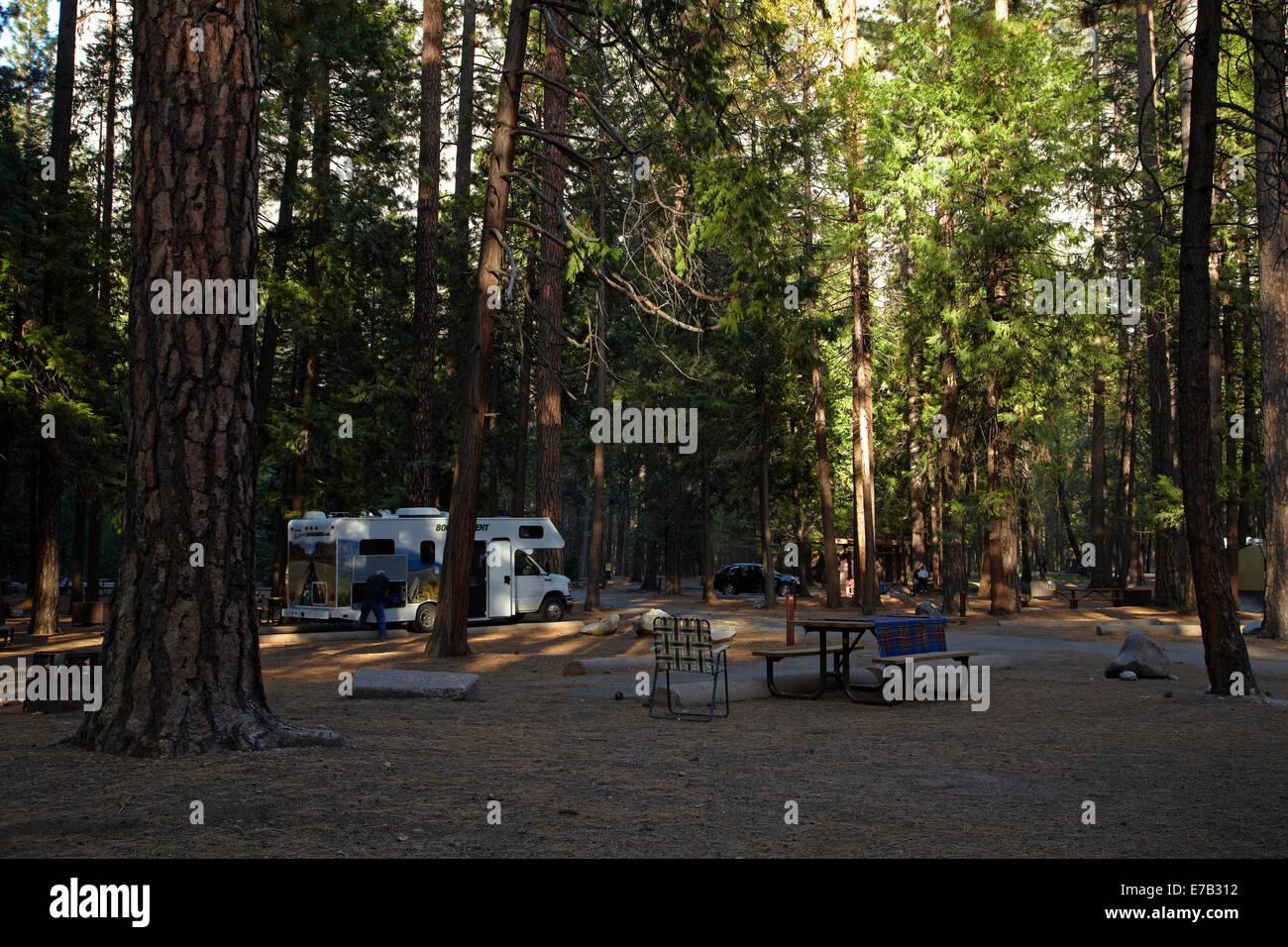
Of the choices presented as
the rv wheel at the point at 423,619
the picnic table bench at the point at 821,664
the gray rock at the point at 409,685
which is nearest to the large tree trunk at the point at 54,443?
the rv wheel at the point at 423,619

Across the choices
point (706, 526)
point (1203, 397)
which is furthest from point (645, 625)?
point (706, 526)

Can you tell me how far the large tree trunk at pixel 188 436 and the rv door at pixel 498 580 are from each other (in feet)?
60.8

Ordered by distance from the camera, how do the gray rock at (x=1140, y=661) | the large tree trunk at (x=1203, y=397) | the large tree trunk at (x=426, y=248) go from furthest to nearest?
the large tree trunk at (x=426, y=248) < the gray rock at (x=1140, y=661) < the large tree trunk at (x=1203, y=397)

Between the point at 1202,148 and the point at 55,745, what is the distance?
13.2m

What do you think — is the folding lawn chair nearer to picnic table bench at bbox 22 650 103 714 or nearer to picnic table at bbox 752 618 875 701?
picnic table at bbox 752 618 875 701

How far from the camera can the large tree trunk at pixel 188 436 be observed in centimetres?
682

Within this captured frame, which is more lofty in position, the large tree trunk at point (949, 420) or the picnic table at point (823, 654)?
the large tree trunk at point (949, 420)

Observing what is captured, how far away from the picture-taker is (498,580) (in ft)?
85.5

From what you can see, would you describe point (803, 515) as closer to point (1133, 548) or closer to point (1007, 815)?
point (1133, 548)

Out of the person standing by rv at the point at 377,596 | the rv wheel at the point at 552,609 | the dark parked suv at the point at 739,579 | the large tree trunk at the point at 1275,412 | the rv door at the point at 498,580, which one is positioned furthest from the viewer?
the dark parked suv at the point at 739,579

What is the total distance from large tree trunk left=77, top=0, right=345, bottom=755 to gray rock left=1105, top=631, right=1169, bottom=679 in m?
11.8

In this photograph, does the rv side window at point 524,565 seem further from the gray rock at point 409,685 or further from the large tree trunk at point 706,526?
the gray rock at point 409,685

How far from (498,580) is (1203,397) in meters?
17.9

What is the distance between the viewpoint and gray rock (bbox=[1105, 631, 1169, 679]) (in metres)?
14.6
